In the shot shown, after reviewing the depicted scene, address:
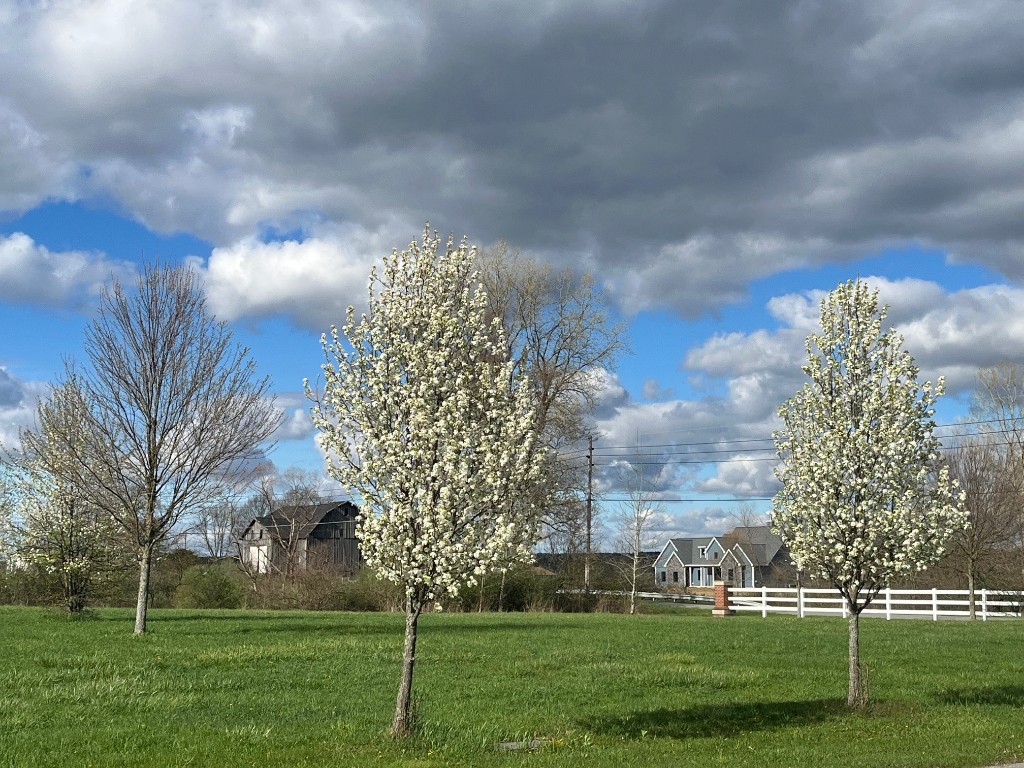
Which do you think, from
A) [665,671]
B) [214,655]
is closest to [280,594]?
[214,655]

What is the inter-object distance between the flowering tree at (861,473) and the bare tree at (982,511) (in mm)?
24157

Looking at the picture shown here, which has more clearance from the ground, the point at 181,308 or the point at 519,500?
the point at 181,308

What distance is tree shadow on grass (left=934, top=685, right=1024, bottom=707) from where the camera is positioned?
13.5 meters

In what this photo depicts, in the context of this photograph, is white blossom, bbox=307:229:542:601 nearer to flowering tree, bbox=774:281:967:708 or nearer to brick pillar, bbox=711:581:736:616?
flowering tree, bbox=774:281:967:708

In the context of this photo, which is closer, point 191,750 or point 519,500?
point 191,750

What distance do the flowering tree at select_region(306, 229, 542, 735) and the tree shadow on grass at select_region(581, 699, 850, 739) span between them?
2.88 metres

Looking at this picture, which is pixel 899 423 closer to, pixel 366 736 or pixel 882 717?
pixel 882 717

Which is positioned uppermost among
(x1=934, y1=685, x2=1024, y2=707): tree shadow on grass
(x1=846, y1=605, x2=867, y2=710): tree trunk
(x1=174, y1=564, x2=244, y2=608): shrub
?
(x1=846, y1=605, x2=867, y2=710): tree trunk

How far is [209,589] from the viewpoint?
39125mm

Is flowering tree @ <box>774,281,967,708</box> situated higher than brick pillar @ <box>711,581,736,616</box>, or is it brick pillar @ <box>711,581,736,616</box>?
flowering tree @ <box>774,281,967,708</box>

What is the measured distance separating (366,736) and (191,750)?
1795 millimetres

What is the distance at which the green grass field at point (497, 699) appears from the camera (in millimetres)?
9438

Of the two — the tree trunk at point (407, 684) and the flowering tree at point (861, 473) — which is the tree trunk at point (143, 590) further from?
the flowering tree at point (861, 473)

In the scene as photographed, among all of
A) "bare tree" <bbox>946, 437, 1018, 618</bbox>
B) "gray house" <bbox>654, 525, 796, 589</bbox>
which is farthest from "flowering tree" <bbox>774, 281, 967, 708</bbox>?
"gray house" <bbox>654, 525, 796, 589</bbox>
